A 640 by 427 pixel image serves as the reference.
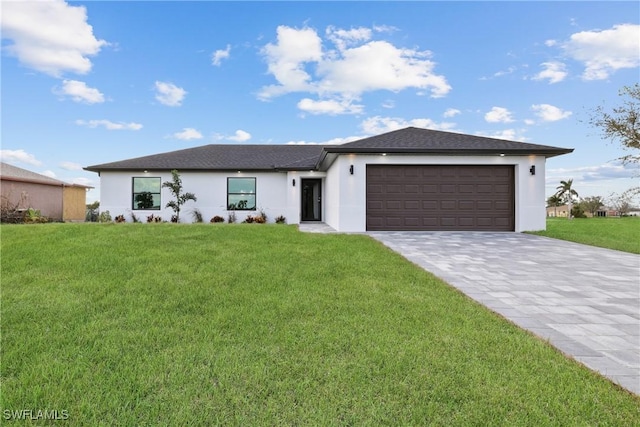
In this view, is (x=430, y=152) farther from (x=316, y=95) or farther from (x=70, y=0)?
(x=70, y=0)

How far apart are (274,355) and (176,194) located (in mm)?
13810

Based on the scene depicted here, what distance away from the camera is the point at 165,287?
4.04m

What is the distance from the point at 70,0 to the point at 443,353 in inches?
512

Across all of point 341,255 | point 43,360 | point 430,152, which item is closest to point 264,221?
point 430,152

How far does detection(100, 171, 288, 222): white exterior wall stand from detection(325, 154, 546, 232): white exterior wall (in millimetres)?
4882

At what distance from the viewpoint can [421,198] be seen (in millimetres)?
10898

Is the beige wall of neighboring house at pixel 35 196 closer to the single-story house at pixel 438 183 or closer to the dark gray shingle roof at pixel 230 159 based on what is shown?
the dark gray shingle roof at pixel 230 159

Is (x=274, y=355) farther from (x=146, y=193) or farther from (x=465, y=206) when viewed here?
(x=146, y=193)

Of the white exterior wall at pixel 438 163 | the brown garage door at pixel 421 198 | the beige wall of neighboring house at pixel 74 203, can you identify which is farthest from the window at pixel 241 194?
the beige wall of neighboring house at pixel 74 203

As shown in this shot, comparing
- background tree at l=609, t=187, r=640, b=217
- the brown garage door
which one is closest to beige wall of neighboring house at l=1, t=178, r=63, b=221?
the brown garage door

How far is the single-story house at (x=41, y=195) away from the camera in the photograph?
14.9m

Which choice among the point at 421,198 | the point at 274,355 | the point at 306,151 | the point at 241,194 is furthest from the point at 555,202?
the point at 274,355

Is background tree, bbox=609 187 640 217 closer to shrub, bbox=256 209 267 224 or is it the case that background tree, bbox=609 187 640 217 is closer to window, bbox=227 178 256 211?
shrub, bbox=256 209 267 224

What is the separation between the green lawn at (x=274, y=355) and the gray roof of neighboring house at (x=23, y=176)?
15268 millimetres
